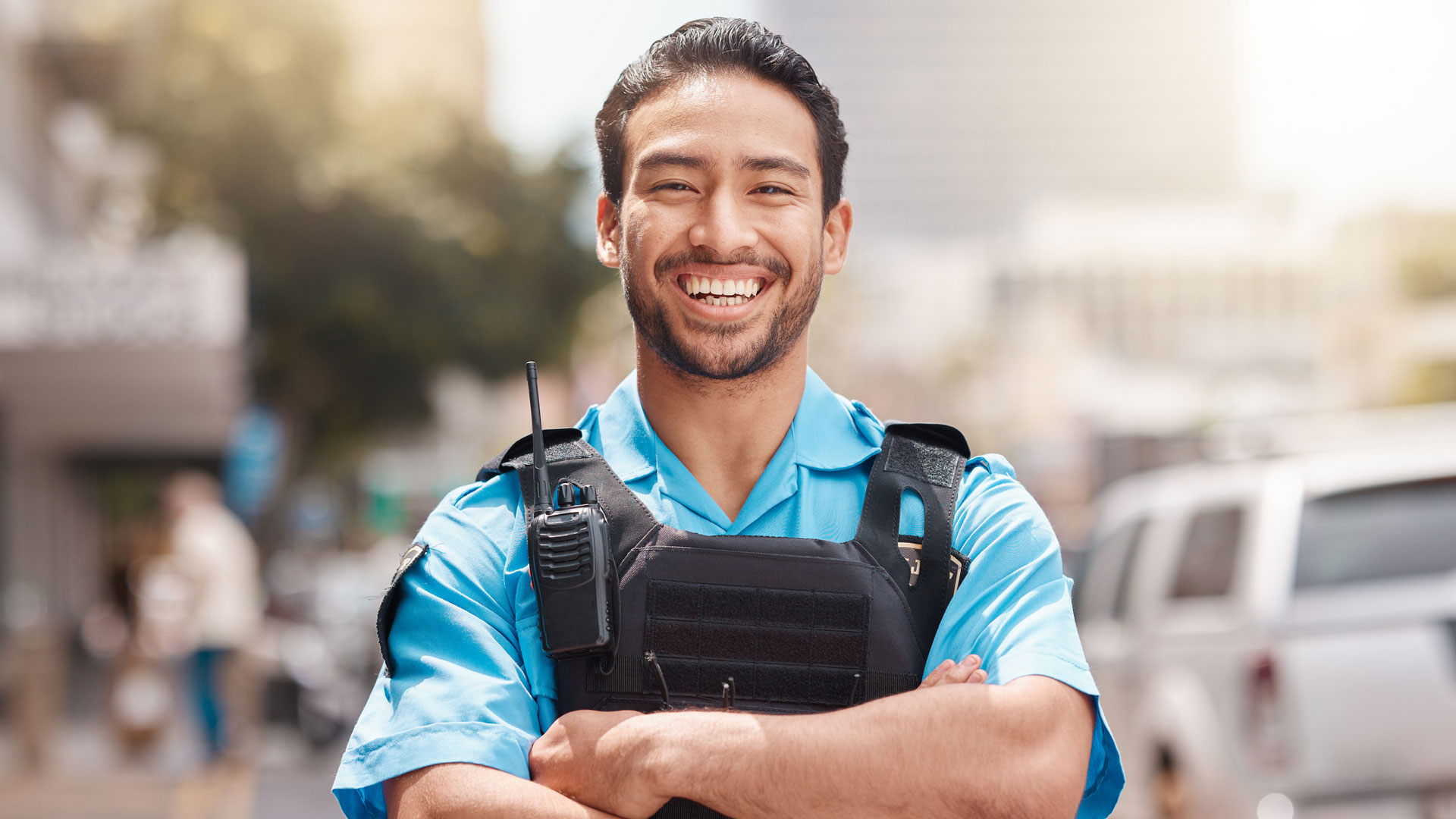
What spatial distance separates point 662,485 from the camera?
2.24m

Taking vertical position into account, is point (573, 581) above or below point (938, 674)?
above

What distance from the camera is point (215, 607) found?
32.2ft

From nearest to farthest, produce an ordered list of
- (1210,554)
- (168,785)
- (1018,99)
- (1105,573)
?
(1210,554) → (1105,573) → (168,785) → (1018,99)

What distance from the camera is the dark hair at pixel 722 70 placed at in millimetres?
2189

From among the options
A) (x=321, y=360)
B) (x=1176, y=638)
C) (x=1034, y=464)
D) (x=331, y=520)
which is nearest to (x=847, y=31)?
(x=1034, y=464)

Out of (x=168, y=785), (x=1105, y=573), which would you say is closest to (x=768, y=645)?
(x=1105, y=573)

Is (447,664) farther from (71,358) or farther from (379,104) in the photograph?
(379,104)

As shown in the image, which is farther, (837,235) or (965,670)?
(837,235)

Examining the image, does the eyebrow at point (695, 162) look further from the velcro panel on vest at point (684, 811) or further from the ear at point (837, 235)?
the velcro panel on vest at point (684, 811)

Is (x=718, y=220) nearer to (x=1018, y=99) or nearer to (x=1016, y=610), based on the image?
(x=1016, y=610)

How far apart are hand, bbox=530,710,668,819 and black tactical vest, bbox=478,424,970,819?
7 cm

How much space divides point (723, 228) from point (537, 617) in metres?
0.63

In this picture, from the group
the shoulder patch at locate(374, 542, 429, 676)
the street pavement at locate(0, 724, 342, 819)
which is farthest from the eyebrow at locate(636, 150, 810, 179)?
the street pavement at locate(0, 724, 342, 819)

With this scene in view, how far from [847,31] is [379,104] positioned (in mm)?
160699
